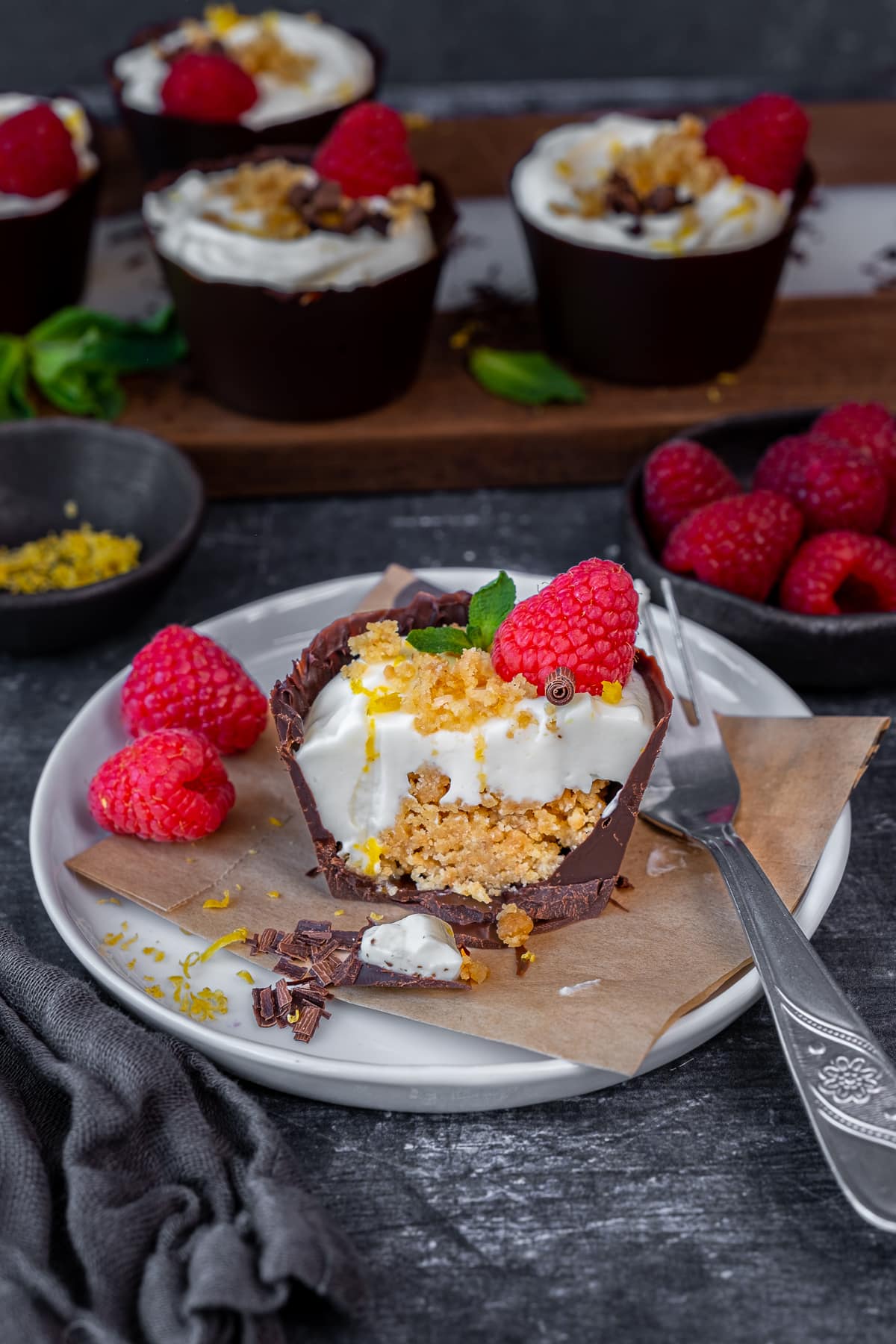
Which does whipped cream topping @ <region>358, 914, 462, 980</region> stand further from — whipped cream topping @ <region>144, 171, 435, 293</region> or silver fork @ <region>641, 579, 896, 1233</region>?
whipped cream topping @ <region>144, 171, 435, 293</region>

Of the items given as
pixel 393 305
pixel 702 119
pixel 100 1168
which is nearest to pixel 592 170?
pixel 702 119

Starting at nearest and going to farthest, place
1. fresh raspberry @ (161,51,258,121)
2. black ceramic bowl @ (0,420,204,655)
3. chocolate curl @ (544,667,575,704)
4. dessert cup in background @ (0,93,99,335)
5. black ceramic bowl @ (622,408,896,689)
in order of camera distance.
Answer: chocolate curl @ (544,667,575,704)
black ceramic bowl @ (622,408,896,689)
black ceramic bowl @ (0,420,204,655)
dessert cup in background @ (0,93,99,335)
fresh raspberry @ (161,51,258,121)

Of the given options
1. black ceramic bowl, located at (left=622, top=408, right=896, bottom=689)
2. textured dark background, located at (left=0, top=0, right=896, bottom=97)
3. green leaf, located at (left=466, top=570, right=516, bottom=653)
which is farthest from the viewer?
textured dark background, located at (left=0, top=0, right=896, bottom=97)

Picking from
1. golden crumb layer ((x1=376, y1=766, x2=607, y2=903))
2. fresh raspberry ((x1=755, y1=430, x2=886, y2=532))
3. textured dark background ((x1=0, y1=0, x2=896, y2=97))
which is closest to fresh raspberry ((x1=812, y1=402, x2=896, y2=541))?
fresh raspberry ((x1=755, y1=430, x2=886, y2=532))

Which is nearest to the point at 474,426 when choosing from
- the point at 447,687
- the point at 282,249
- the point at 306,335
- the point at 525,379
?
the point at 525,379

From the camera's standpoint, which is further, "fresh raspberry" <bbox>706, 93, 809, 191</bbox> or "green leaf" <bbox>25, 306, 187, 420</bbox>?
"green leaf" <bbox>25, 306, 187, 420</bbox>

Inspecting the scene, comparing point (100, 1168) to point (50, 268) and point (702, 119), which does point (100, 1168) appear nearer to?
point (50, 268)
